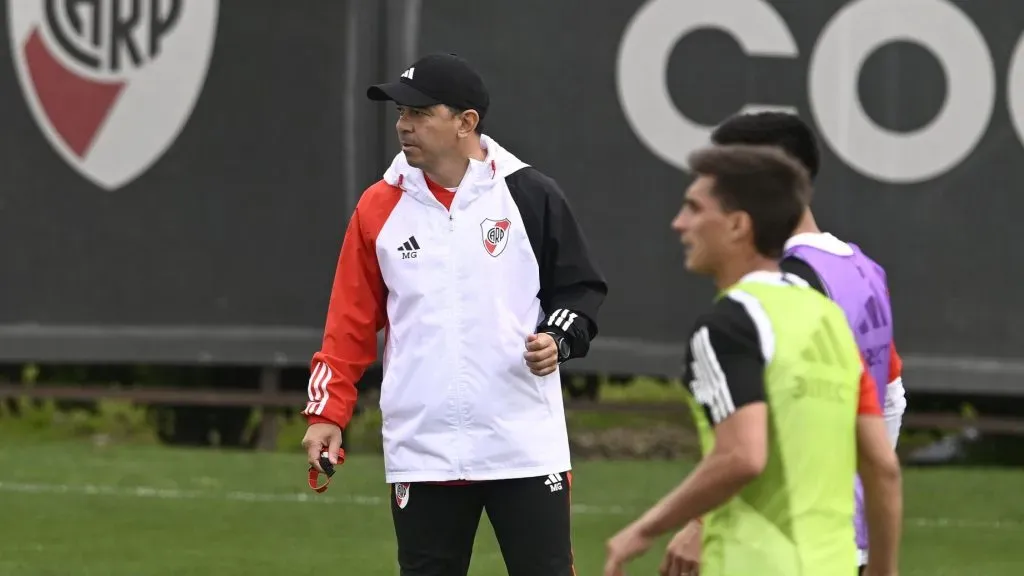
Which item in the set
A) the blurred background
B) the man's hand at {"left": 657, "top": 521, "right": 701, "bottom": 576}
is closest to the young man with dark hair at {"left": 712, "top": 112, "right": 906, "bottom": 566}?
the man's hand at {"left": 657, "top": 521, "right": 701, "bottom": 576}

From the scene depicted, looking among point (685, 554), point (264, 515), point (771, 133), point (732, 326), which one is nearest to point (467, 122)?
point (771, 133)

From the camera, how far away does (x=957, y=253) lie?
37.5 ft

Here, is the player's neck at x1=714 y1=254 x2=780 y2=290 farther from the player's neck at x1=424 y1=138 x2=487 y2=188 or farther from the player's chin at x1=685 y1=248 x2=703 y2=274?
the player's neck at x1=424 y1=138 x2=487 y2=188

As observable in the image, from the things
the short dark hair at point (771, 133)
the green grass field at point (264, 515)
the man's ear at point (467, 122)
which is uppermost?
the short dark hair at point (771, 133)

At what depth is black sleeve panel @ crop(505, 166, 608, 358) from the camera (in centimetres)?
539

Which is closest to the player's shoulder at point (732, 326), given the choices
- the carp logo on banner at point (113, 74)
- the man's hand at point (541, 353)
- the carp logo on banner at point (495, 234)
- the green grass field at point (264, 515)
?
the man's hand at point (541, 353)

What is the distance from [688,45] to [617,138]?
0.71 meters

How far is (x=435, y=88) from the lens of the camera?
5352 millimetres

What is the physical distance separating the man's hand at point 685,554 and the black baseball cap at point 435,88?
1.79 metres

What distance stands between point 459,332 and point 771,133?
127cm

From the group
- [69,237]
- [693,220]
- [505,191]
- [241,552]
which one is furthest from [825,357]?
[69,237]

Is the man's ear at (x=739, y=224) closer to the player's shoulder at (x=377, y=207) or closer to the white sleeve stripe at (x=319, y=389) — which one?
the player's shoulder at (x=377, y=207)

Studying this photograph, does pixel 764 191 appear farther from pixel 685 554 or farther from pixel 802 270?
pixel 685 554

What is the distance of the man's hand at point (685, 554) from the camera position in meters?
3.98
